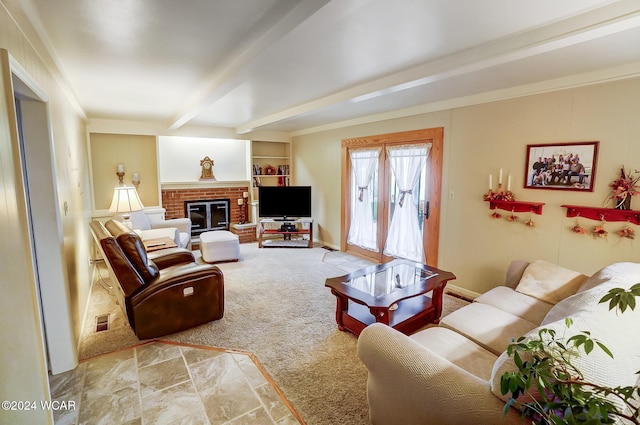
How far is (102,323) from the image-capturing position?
10.0 feet

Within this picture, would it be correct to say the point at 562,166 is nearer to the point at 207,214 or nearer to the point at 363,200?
the point at 363,200

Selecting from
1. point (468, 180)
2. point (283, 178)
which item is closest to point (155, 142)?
point (283, 178)

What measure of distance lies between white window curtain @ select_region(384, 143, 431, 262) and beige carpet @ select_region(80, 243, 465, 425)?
3.16 ft

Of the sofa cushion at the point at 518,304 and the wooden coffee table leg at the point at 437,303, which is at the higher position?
the sofa cushion at the point at 518,304

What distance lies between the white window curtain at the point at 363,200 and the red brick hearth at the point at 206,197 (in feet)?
7.74

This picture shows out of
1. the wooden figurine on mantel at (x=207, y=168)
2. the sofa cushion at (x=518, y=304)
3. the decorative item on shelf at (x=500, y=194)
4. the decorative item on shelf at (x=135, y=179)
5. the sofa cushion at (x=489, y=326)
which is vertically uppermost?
the wooden figurine on mantel at (x=207, y=168)

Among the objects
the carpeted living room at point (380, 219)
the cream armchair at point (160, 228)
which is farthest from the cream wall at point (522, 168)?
the cream armchair at point (160, 228)

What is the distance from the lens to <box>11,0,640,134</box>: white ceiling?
5.60 ft

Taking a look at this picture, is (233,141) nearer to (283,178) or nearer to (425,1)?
(283,178)

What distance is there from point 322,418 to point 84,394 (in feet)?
5.38

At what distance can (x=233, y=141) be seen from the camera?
654cm

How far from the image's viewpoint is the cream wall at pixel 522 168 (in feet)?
8.76

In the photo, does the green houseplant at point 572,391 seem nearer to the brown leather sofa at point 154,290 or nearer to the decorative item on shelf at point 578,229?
the decorative item on shelf at point 578,229

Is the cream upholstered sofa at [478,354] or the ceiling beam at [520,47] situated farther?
the ceiling beam at [520,47]
